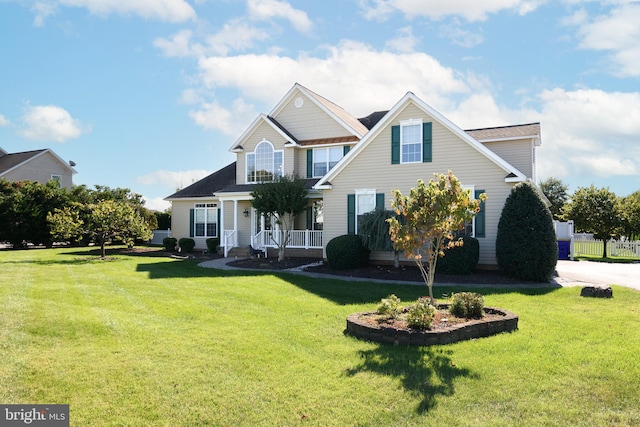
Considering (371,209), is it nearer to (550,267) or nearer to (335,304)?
(550,267)

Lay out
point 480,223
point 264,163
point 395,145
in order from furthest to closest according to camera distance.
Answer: point 264,163 < point 395,145 < point 480,223

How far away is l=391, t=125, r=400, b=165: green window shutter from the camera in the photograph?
18.3 m

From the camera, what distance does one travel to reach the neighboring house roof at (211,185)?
2747 cm

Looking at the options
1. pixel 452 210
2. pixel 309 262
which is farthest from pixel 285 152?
pixel 452 210

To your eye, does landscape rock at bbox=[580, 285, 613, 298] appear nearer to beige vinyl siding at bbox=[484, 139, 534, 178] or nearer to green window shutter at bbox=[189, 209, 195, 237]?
beige vinyl siding at bbox=[484, 139, 534, 178]

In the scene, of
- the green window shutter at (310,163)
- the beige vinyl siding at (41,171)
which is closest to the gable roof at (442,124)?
the green window shutter at (310,163)

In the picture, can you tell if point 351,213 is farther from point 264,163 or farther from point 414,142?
point 264,163

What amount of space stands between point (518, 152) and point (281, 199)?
10913 millimetres

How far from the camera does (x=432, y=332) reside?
7.14 metres

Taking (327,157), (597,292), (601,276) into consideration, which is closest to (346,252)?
(327,157)

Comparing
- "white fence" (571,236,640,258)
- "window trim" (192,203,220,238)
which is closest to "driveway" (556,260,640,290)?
"white fence" (571,236,640,258)

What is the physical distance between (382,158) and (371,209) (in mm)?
2228

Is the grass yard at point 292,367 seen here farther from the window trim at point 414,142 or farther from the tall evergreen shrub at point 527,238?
the window trim at point 414,142

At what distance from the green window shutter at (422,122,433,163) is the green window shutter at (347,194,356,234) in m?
3.47
